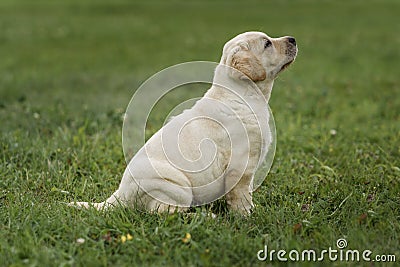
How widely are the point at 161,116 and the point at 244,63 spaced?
11.9 ft

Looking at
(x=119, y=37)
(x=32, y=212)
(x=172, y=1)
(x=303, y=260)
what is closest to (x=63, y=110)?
(x=32, y=212)

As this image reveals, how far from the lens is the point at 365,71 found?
1087 centimetres

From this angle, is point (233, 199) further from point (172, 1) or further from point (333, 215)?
point (172, 1)

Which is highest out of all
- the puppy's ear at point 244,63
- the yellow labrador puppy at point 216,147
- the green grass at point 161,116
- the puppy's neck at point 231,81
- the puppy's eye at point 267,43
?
the puppy's eye at point 267,43

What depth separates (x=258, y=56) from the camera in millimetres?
4480

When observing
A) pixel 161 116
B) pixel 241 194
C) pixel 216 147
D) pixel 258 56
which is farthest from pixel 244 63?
pixel 161 116

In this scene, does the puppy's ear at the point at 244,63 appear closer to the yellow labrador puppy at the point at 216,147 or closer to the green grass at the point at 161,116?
the yellow labrador puppy at the point at 216,147

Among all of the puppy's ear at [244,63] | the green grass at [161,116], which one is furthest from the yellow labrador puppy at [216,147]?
the green grass at [161,116]

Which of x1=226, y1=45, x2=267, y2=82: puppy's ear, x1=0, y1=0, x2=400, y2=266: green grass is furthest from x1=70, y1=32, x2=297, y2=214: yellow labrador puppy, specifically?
x1=0, y1=0, x2=400, y2=266: green grass

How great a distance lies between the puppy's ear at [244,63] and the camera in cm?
439

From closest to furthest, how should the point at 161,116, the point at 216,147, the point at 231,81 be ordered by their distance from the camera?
the point at 216,147
the point at 231,81
the point at 161,116

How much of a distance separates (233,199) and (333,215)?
783mm

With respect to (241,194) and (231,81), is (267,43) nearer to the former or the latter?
(231,81)

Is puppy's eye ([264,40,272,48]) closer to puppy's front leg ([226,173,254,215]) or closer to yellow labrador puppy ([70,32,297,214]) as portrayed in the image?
yellow labrador puppy ([70,32,297,214])
